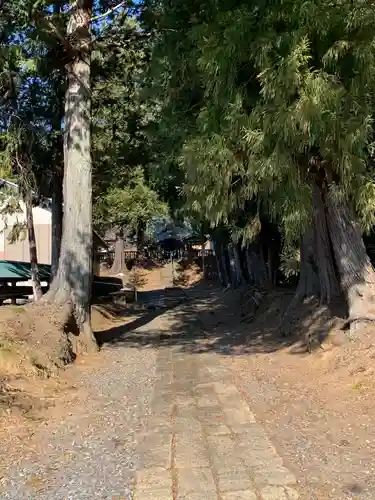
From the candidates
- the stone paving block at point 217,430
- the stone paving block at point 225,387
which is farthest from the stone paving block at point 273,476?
the stone paving block at point 225,387

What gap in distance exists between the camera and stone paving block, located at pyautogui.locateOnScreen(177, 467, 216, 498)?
4082 mm

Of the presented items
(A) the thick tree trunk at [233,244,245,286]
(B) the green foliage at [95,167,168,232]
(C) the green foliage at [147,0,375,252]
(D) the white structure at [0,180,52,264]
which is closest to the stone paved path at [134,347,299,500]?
(C) the green foliage at [147,0,375,252]

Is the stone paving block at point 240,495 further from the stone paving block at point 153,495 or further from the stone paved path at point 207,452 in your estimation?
the stone paving block at point 153,495

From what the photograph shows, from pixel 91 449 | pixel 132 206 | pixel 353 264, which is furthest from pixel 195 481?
pixel 132 206

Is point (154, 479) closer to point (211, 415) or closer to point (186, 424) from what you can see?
point (186, 424)

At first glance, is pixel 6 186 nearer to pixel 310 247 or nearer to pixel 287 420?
pixel 310 247

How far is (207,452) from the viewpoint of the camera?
16.0ft

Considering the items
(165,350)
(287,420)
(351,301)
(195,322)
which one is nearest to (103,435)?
(287,420)

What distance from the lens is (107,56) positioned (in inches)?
612

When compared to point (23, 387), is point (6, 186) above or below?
above

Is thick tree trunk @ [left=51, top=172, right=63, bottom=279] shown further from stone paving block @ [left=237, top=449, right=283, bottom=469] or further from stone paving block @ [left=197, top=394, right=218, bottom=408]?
stone paving block @ [left=237, top=449, right=283, bottom=469]

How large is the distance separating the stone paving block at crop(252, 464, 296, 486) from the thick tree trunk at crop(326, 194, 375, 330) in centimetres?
395

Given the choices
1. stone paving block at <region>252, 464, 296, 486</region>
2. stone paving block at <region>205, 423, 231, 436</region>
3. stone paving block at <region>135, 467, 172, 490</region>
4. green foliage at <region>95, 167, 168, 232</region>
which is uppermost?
green foliage at <region>95, 167, 168, 232</region>

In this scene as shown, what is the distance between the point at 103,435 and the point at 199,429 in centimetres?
95
